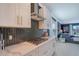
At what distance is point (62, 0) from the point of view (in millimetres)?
1811

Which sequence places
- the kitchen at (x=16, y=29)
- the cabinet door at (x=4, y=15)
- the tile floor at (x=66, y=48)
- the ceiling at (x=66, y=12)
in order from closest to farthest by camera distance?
the cabinet door at (x=4, y=15)
the kitchen at (x=16, y=29)
the ceiling at (x=66, y=12)
the tile floor at (x=66, y=48)

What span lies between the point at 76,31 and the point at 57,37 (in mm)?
513

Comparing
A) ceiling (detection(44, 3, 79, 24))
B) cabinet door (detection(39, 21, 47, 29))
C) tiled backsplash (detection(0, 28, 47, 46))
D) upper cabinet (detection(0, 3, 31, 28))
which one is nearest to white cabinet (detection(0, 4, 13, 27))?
upper cabinet (detection(0, 3, 31, 28))

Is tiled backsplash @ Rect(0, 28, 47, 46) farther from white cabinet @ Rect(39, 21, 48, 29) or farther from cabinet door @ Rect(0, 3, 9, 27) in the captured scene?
white cabinet @ Rect(39, 21, 48, 29)

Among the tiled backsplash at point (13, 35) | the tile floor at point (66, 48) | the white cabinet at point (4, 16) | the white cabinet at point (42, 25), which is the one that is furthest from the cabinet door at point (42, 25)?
Result: the white cabinet at point (4, 16)

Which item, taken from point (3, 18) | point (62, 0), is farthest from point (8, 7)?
point (62, 0)

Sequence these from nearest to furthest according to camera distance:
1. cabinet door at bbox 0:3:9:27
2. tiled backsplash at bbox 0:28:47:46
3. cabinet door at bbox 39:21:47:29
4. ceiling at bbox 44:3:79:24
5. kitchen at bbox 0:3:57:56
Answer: cabinet door at bbox 0:3:9:27 → kitchen at bbox 0:3:57:56 → tiled backsplash at bbox 0:28:47:46 → ceiling at bbox 44:3:79:24 → cabinet door at bbox 39:21:47:29

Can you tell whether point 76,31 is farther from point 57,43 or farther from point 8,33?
point 8,33

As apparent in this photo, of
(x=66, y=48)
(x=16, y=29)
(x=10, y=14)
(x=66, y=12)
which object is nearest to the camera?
(x=10, y=14)

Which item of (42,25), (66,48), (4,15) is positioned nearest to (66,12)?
(66,48)

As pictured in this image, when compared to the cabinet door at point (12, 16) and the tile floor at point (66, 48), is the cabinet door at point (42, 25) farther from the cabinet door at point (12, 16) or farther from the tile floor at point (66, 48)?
the cabinet door at point (12, 16)

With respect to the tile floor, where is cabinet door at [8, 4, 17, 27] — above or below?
above

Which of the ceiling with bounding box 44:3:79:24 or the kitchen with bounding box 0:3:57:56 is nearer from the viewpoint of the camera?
the kitchen with bounding box 0:3:57:56

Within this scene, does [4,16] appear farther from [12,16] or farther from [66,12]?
[66,12]
